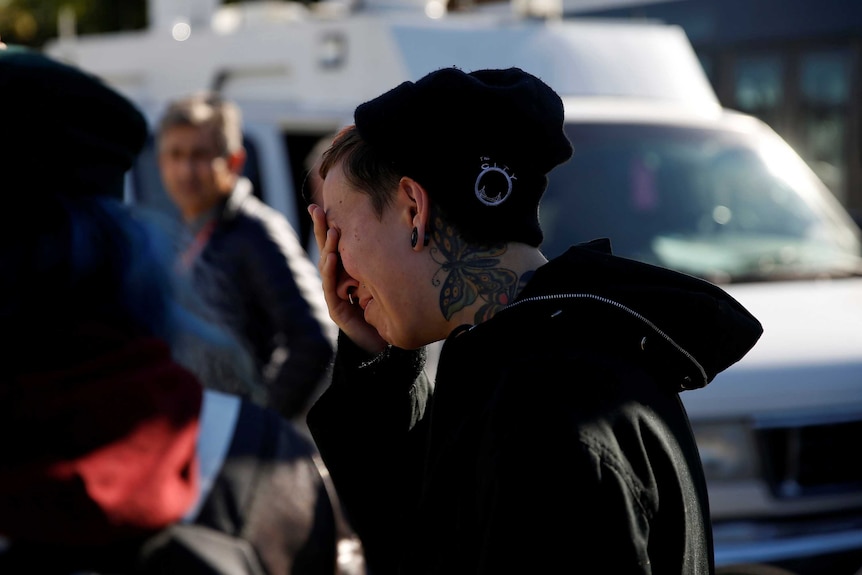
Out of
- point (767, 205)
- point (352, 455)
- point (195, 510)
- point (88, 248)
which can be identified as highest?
point (88, 248)

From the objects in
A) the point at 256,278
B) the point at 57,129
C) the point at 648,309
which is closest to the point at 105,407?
the point at 57,129

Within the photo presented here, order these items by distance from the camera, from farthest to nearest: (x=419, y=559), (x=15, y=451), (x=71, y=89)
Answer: (x=71, y=89), (x=419, y=559), (x=15, y=451)

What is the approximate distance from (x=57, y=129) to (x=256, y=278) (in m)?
2.31

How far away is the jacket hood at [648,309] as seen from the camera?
60.3 inches

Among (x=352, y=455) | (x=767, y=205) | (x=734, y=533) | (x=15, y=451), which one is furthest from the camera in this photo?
(x=767, y=205)

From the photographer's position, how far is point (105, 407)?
1384 millimetres

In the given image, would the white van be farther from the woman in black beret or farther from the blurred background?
the blurred background

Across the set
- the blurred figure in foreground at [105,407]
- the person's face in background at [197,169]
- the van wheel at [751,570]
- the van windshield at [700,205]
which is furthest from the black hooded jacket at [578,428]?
the van windshield at [700,205]

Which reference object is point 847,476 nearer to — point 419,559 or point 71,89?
point 419,559

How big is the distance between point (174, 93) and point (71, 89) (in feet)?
18.7

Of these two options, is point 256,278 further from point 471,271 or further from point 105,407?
point 105,407

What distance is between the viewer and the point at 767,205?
4.86 meters

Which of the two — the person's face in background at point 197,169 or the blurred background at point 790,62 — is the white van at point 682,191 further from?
the blurred background at point 790,62

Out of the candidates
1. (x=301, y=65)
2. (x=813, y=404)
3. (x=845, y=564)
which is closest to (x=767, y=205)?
(x=813, y=404)
